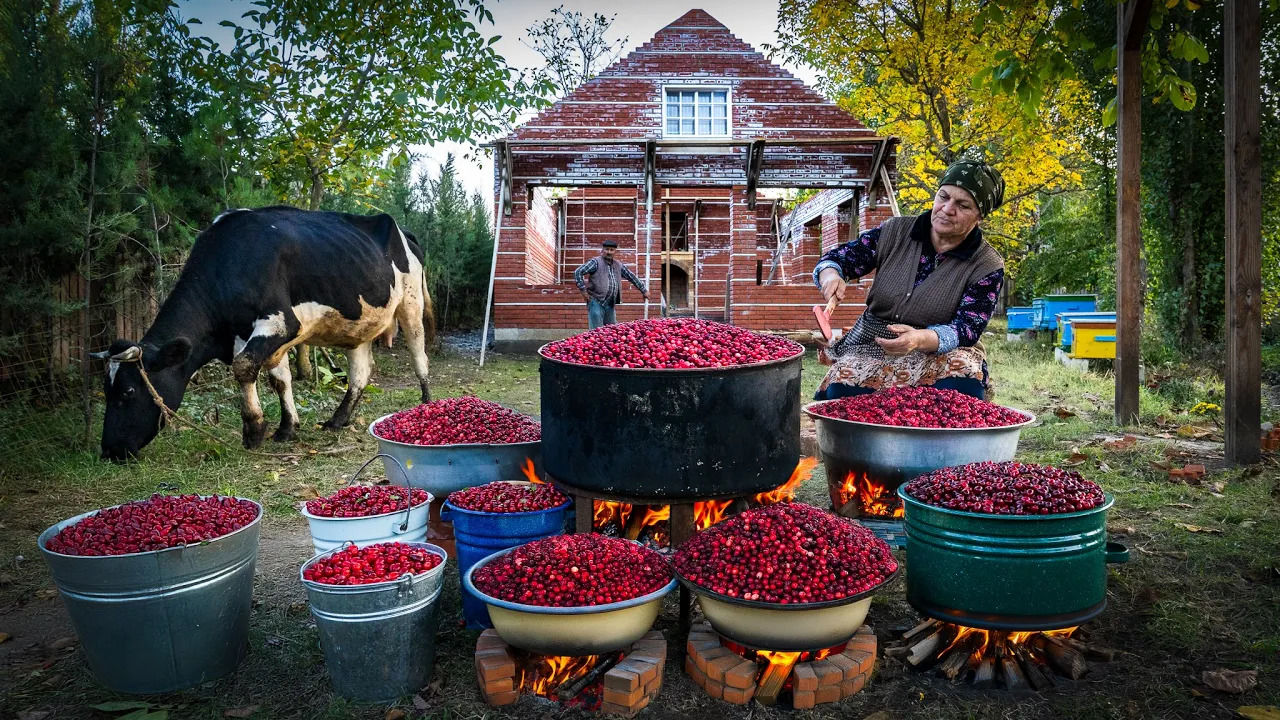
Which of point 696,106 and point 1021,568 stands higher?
point 696,106

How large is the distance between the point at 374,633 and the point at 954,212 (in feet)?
11.8

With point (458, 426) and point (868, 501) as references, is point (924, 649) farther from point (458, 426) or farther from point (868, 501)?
point (458, 426)

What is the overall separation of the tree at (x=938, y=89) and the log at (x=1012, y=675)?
12450 millimetres

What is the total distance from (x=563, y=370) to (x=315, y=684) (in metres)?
1.59

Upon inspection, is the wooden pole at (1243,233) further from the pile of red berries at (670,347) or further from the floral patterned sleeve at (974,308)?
the pile of red berries at (670,347)

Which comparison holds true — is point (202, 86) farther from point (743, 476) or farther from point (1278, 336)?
point (1278, 336)

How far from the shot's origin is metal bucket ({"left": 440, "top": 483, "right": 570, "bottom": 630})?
3.29 meters

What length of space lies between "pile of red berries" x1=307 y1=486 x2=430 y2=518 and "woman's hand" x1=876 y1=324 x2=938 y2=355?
100 inches

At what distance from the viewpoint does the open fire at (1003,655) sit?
2.79 metres

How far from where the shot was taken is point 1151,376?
9328 millimetres

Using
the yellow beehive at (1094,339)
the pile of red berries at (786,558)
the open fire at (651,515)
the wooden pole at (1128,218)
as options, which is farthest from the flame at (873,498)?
the yellow beehive at (1094,339)

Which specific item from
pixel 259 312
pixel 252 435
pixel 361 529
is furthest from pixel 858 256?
pixel 252 435

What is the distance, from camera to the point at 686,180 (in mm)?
14211

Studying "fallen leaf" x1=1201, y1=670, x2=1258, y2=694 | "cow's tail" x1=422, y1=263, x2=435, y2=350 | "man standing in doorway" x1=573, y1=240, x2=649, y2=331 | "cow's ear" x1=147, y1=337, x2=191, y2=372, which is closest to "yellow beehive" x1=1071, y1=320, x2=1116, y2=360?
"man standing in doorway" x1=573, y1=240, x2=649, y2=331
